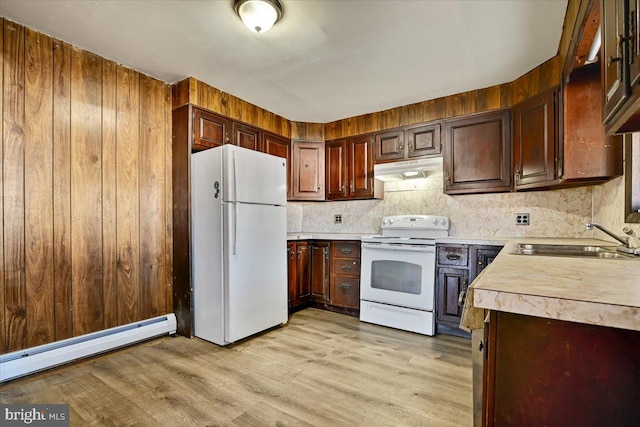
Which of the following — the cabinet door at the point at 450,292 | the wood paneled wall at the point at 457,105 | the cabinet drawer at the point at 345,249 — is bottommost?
the cabinet door at the point at 450,292

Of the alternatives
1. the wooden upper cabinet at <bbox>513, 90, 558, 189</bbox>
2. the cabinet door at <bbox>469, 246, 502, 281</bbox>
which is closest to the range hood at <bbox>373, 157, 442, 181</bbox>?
the wooden upper cabinet at <bbox>513, 90, 558, 189</bbox>

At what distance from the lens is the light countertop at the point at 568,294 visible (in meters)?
0.59

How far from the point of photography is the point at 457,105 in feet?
10.2

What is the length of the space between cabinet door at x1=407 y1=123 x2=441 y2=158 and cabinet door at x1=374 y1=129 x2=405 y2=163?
0.09 meters

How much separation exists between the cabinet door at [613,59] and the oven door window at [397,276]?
6.82 feet

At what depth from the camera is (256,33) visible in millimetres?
2107

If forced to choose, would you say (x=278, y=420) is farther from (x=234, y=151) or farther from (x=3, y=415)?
(x=234, y=151)

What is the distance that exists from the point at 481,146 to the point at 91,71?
11.5ft

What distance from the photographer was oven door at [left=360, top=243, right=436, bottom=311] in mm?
2840

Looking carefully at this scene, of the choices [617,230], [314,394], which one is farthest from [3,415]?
[617,230]

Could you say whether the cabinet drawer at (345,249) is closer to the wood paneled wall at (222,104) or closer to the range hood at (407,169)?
the range hood at (407,169)

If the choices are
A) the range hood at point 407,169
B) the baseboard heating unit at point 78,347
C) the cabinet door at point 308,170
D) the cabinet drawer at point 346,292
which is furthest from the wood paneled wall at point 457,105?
the baseboard heating unit at point 78,347

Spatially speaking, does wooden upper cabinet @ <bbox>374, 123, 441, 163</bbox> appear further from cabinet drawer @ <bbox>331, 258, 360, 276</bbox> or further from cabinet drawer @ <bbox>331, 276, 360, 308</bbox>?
cabinet drawer @ <bbox>331, 276, 360, 308</bbox>

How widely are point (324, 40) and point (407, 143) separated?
62.9 inches
